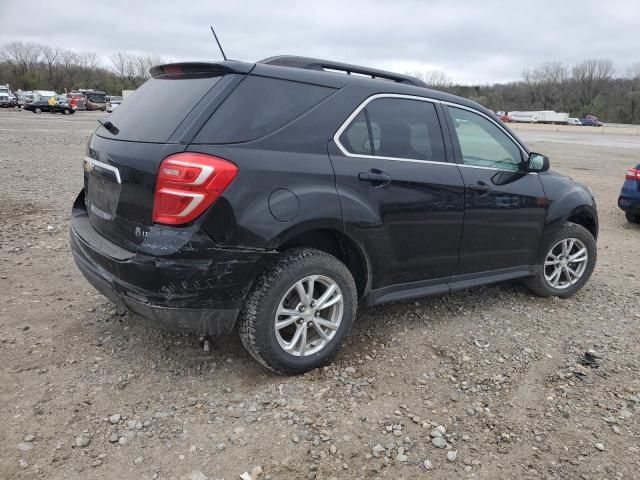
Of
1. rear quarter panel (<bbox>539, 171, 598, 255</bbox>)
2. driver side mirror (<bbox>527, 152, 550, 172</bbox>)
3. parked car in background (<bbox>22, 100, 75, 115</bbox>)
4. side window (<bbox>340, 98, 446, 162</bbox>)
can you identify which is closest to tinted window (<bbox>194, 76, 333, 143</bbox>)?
side window (<bbox>340, 98, 446, 162</bbox>)

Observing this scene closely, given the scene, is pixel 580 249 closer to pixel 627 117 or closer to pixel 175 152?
pixel 175 152

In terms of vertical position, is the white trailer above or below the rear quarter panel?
above

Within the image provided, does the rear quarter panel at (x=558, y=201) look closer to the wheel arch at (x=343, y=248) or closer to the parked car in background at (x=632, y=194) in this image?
the wheel arch at (x=343, y=248)

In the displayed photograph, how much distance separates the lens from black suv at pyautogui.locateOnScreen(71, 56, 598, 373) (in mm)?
2748

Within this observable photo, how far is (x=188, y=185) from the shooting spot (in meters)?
2.68

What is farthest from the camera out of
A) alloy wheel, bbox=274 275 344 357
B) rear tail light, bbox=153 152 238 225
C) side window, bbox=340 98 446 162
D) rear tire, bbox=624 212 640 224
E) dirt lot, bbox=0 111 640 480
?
rear tire, bbox=624 212 640 224

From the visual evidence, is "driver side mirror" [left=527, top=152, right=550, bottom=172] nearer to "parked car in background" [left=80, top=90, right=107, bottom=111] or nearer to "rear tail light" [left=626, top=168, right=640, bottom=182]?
"rear tail light" [left=626, top=168, right=640, bottom=182]

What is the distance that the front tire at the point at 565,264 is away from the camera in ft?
15.3

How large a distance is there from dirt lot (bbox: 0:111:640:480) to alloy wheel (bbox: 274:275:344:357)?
209 millimetres

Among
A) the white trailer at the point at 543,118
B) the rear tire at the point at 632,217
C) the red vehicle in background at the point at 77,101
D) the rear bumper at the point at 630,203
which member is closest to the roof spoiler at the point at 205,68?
the rear bumper at the point at 630,203

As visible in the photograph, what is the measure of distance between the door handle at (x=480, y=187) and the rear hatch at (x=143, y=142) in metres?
1.83

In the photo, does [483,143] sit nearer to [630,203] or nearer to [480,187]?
[480,187]

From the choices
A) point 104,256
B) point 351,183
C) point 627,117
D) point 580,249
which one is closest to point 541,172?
point 580,249

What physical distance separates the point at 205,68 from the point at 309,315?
1.57 m
